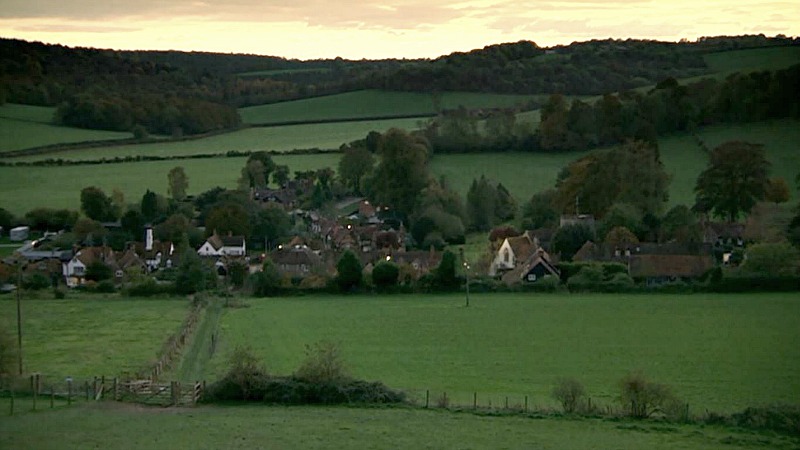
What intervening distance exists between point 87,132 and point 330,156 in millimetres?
20291

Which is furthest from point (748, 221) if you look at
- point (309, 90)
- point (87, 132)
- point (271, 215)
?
point (309, 90)

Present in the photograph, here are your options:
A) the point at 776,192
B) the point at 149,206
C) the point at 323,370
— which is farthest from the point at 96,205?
the point at 323,370

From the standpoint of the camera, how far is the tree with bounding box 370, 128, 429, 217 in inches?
2736

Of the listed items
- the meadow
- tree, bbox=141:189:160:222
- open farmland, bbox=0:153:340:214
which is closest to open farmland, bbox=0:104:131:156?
open farmland, bbox=0:153:340:214

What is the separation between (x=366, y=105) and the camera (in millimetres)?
102312

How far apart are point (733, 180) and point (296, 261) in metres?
22.9

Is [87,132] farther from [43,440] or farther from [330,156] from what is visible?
[43,440]

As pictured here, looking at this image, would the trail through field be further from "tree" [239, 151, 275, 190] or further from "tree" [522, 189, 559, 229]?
"tree" [239, 151, 275, 190]

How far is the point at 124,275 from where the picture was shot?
184 ft

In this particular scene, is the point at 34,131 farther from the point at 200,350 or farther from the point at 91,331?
the point at 200,350

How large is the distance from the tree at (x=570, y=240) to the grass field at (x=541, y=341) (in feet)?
27.8

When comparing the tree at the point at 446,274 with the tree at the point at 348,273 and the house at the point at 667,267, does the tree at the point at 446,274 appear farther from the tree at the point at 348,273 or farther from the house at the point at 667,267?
the house at the point at 667,267

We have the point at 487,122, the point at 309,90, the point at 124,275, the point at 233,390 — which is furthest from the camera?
the point at 309,90

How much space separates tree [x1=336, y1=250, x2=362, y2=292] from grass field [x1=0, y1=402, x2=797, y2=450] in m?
24.9
